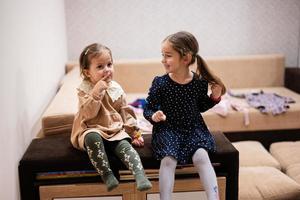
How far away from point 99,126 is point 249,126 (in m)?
1.75

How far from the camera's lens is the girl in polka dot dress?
1999 millimetres

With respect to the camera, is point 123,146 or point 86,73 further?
point 86,73

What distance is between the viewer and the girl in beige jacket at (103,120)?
6.25 ft

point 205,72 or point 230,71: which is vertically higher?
point 205,72

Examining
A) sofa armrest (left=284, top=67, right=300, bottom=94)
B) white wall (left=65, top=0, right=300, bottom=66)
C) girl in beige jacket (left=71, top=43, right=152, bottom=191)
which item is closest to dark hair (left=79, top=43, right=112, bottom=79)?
girl in beige jacket (left=71, top=43, right=152, bottom=191)

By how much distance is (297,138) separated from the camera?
354 cm

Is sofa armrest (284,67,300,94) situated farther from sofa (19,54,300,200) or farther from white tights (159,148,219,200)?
white tights (159,148,219,200)

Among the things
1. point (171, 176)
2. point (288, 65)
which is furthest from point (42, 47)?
point (288, 65)

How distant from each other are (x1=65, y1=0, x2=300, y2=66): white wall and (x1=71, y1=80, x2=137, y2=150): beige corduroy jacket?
212 centimetres

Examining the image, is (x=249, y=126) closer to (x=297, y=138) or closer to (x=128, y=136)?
(x=297, y=138)

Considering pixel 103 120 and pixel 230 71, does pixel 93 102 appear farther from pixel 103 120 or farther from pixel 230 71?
pixel 230 71

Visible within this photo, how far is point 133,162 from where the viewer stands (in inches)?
74.5

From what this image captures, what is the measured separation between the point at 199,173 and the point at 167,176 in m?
0.16

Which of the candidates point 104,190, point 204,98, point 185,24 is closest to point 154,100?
point 204,98
